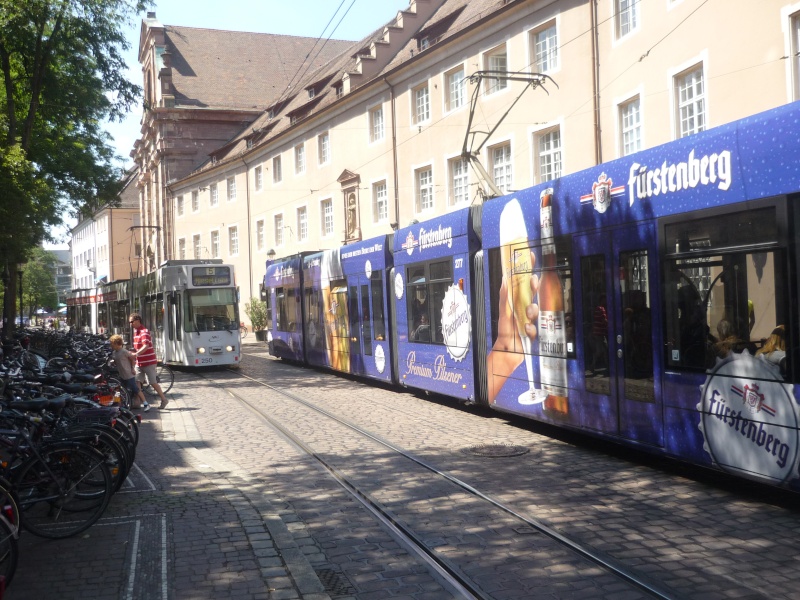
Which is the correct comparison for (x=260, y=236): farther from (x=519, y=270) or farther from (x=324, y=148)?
(x=519, y=270)

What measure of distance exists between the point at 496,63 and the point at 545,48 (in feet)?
9.67

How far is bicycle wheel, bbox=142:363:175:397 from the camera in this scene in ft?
61.2

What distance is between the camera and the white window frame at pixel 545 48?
2456 centimetres

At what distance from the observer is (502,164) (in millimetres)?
27594

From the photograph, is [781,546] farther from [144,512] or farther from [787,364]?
[144,512]

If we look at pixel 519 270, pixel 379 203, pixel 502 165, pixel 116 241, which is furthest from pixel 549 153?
pixel 116 241

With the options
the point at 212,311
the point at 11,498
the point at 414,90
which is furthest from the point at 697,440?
the point at 414,90

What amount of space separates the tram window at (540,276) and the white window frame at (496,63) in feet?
53.0

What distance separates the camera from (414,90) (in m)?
33.0

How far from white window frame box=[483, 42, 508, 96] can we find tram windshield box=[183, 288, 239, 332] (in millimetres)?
10212

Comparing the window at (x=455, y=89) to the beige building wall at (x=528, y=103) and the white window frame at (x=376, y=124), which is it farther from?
the white window frame at (x=376, y=124)

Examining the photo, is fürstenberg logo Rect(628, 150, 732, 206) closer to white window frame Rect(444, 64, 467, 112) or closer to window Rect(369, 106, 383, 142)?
white window frame Rect(444, 64, 467, 112)

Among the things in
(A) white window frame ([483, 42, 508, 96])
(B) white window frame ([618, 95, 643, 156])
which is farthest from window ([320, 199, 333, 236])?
(B) white window frame ([618, 95, 643, 156])

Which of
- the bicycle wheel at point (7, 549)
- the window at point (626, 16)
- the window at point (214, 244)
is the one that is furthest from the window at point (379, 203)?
the bicycle wheel at point (7, 549)
